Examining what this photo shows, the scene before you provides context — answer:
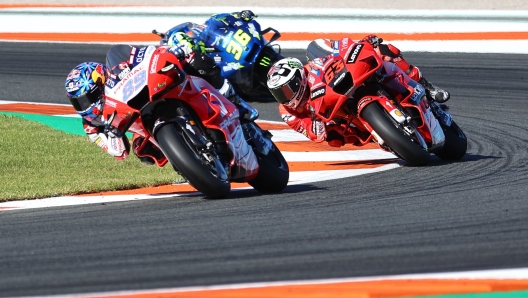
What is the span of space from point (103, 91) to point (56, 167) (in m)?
2.45

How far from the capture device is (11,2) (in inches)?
770

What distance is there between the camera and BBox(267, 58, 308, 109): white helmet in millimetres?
7910

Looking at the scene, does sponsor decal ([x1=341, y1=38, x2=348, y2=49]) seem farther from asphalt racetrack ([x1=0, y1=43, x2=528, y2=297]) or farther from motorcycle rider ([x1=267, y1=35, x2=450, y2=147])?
asphalt racetrack ([x1=0, y1=43, x2=528, y2=297])

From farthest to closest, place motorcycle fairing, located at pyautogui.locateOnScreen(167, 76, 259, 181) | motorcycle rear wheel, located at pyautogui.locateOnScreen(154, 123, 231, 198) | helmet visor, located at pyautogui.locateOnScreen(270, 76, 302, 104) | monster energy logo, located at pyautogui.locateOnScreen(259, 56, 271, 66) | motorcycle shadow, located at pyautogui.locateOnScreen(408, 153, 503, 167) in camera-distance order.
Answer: monster energy logo, located at pyautogui.locateOnScreen(259, 56, 271, 66)
motorcycle shadow, located at pyautogui.locateOnScreen(408, 153, 503, 167)
helmet visor, located at pyautogui.locateOnScreen(270, 76, 302, 104)
motorcycle fairing, located at pyautogui.locateOnScreen(167, 76, 259, 181)
motorcycle rear wheel, located at pyautogui.locateOnScreen(154, 123, 231, 198)

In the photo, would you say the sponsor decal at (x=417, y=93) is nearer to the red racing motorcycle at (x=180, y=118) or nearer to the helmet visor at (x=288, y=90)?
the helmet visor at (x=288, y=90)

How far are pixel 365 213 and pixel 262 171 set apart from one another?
1417 millimetres

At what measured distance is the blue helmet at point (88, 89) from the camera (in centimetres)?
693

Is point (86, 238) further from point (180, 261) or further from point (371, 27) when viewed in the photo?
point (371, 27)

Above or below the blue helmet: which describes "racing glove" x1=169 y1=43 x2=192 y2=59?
above

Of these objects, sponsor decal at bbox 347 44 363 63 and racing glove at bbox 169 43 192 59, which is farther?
sponsor decal at bbox 347 44 363 63

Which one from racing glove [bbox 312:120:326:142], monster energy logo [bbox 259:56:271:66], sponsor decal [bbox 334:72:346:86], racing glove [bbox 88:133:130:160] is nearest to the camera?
racing glove [bbox 88:133:130:160]

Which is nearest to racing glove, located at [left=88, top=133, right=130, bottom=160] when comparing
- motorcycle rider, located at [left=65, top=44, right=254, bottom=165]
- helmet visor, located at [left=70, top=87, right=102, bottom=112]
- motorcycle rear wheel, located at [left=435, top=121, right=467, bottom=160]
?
motorcycle rider, located at [left=65, top=44, right=254, bottom=165]

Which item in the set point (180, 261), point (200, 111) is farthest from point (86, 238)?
point (200, 111)

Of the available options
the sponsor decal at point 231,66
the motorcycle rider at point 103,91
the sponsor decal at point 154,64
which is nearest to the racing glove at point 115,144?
the motorcycle rider at point 103,91
